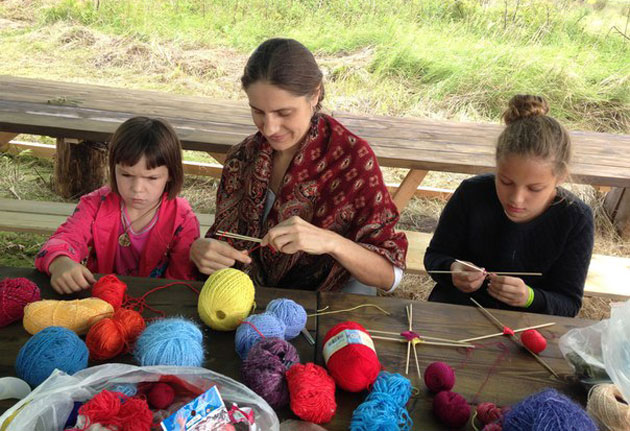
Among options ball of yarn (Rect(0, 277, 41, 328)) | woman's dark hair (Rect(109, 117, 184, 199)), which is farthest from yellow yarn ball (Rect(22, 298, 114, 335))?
woman's dark hair (Rect(109, 117, 184, 199))

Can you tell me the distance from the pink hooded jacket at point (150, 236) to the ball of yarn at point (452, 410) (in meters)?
0.89

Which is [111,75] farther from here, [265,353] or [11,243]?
[265,353]

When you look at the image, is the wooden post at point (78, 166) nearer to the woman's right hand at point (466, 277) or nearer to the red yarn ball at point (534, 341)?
the woman's right hand at point (466, 277)

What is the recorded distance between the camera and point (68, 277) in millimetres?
1232

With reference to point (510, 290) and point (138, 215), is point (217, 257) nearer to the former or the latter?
point (138, 215)

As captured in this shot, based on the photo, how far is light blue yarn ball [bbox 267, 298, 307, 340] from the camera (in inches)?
43.6

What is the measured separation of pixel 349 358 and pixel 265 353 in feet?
0.52

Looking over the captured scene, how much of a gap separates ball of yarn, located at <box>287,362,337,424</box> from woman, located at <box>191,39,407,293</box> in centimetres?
45

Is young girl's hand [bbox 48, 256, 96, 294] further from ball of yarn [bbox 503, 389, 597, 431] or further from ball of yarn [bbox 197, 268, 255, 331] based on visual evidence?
ball of yarn [bbox 503, 389, 597, 431]

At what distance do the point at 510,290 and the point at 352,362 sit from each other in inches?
29.0

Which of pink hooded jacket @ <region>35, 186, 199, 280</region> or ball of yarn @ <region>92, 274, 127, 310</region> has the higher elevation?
ball of yarn @ <region>92, 274, 127, 310</region>

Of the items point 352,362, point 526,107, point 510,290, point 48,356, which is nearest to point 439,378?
point 352,362

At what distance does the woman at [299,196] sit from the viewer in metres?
1.38

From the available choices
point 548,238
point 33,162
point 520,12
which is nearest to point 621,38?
point 520,12
